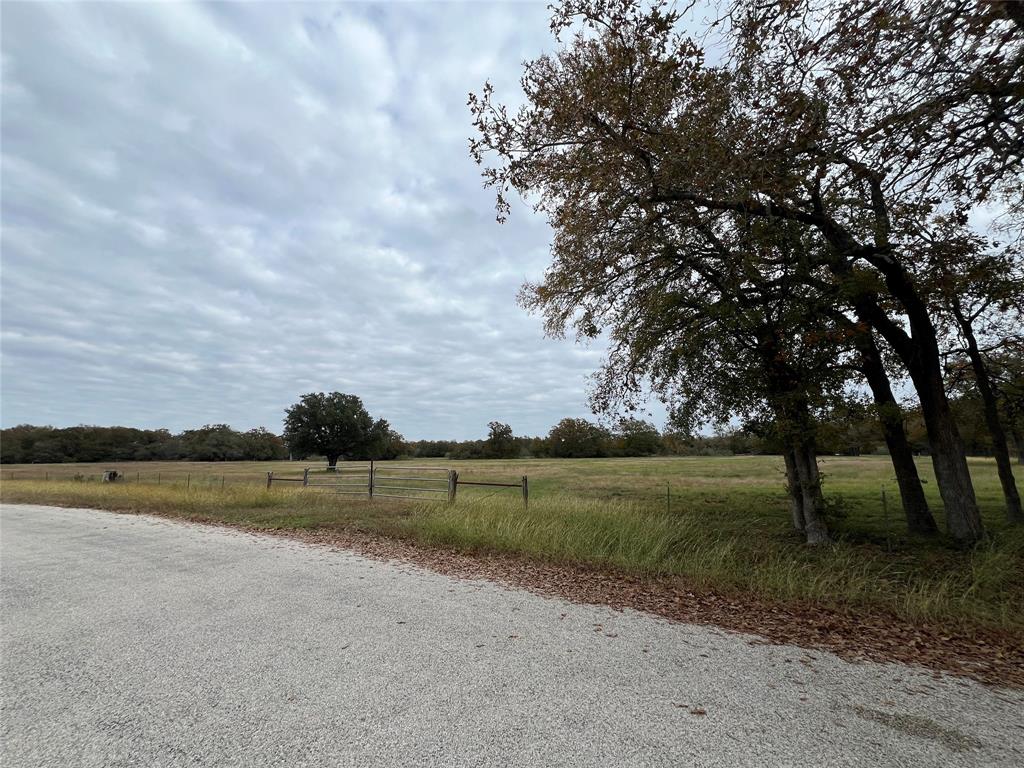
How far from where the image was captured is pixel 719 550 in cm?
796

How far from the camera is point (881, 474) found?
105ft

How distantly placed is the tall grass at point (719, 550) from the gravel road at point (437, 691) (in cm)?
A: 208

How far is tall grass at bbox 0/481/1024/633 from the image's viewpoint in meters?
5.91

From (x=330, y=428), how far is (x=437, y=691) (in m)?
54.3

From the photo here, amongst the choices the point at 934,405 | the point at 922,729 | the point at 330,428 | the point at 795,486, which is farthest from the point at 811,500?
the point at 330,428

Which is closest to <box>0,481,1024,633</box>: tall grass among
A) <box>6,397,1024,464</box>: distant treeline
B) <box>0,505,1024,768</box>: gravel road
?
<box>0,505,1024,768</box>: gravel road

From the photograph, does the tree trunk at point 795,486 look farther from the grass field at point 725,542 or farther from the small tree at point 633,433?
the small tree at point 633,433

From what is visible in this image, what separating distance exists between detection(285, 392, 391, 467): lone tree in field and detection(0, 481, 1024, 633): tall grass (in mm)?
39222

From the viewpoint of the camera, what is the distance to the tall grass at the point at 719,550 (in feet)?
19.4

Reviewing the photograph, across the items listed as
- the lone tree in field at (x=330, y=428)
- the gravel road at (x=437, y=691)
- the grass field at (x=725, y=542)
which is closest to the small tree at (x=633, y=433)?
the grass field at (x=725, y=542)

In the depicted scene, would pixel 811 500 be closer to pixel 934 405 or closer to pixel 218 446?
pixel 934 405

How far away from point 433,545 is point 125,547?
5.35 m

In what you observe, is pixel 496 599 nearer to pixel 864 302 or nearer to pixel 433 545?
pixel 433 545

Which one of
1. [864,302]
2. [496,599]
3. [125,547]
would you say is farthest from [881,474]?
[125,547]
